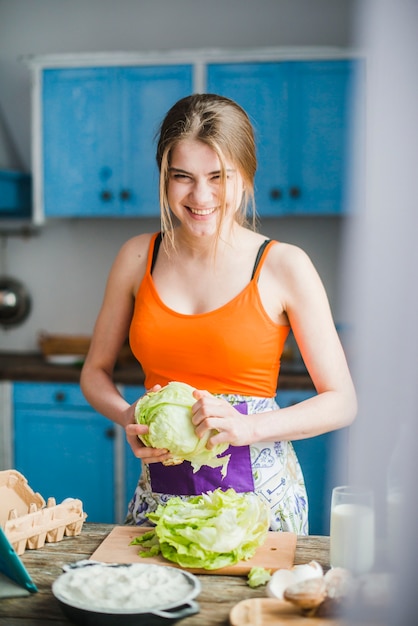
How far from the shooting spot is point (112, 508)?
388 cm

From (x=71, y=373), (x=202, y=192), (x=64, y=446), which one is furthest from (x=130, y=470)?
(x=202, y=192)

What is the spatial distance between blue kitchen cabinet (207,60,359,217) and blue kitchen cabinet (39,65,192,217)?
0.34 meters

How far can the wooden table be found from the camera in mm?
1196

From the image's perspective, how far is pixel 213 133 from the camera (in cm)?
170


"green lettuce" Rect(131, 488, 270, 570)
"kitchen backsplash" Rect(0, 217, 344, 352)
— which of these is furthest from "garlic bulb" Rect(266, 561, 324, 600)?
"kitchen backsplash" Rect(0, 217, 344, 352)

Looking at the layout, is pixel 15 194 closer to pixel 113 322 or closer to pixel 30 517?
pixel 113 322

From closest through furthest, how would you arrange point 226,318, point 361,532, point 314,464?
point 361,532
point 226,318
point 314,464

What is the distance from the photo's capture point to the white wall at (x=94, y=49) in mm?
4137

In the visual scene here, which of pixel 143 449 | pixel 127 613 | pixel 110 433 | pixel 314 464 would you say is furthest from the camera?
pixel 110 433

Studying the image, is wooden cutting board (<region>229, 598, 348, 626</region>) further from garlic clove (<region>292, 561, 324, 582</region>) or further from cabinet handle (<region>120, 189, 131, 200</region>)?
cabinet handle (<region>120, 189, 131, 200</region>)

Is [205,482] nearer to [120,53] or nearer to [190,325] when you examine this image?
[190,325]

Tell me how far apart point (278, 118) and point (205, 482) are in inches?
99.6

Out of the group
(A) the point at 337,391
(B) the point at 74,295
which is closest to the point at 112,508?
(B) the point at 74,295

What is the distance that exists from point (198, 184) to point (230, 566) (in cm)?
82
